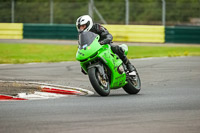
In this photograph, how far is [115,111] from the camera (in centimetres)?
795

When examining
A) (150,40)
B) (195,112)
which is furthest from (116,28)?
(195,112)

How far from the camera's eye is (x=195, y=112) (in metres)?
7.89

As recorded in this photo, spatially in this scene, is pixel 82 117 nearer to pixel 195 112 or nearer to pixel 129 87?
pixel 195 112

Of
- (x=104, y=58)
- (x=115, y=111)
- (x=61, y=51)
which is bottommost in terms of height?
(x=61, y=51)

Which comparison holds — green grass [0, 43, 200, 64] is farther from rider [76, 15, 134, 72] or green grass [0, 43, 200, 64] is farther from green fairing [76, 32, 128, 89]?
green fairing [76, 32, 128, 89]

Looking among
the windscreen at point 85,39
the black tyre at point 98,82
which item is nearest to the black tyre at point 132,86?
the black tyre at point 98,82

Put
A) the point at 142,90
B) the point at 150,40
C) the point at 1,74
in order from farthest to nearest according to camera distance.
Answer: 1. the point at 150,40
2. the point at 1,74
3. the point at 142,90

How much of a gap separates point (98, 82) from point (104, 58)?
520 millimetres

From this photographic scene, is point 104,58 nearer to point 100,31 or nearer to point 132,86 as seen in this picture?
point 100,31

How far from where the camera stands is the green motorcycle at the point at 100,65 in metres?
9.58

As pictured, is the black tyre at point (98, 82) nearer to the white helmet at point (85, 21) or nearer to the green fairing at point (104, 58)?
the green fairing at point (104, 58)

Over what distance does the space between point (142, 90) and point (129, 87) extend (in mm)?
778

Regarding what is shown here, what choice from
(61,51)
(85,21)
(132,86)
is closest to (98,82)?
A: (132,86)

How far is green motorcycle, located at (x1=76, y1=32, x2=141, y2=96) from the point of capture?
9.58 metres
